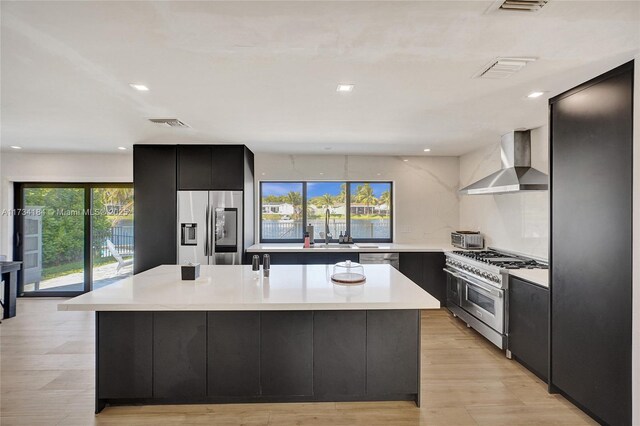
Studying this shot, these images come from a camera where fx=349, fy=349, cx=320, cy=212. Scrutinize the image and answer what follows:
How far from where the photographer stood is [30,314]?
4797 millimetres

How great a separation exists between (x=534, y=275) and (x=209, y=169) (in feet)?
13.4

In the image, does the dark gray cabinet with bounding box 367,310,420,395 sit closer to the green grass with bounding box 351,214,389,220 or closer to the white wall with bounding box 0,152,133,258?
the green grass with bounding box 351,214,389,220

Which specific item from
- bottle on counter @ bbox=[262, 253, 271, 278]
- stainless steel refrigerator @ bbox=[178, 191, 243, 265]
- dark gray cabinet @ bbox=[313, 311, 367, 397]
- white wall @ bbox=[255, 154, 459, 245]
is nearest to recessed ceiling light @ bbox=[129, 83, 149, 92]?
bottle on counter @ bbox=[262, 253, 271, 278]

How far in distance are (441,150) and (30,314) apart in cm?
627

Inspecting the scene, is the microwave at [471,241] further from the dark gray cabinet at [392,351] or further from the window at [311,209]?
the dark gray cabinet at [392,351]

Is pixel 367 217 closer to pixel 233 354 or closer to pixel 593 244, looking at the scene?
pixel 593 244

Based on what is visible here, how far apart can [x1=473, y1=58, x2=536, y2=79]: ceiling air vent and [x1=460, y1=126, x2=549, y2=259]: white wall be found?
180 cm

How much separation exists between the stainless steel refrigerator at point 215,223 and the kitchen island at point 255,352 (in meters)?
2.34

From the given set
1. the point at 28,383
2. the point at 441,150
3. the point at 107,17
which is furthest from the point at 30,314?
the point at 441,150

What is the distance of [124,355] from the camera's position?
8.06ft

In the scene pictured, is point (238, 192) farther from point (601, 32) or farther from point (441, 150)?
point (601, 32)

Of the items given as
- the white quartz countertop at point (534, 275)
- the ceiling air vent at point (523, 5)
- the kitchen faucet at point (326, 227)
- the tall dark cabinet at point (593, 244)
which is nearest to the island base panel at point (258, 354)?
the tall dark cabinet at point (593, 244)

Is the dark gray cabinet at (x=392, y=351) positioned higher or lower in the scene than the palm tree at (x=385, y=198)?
lower

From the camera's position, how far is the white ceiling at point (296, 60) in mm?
1643
